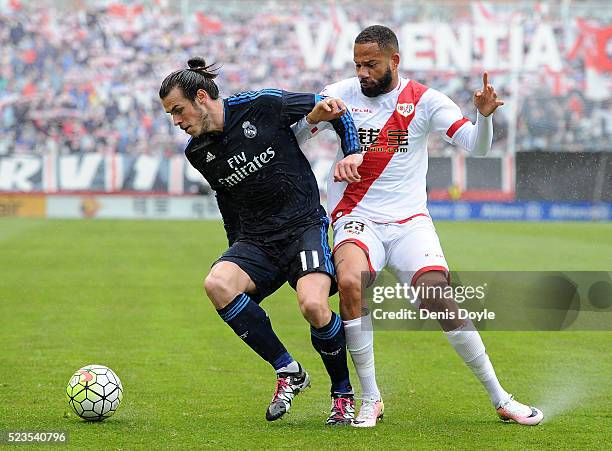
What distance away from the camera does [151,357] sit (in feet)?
A: 28.0

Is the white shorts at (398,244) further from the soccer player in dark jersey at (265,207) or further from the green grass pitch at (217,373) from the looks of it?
the green grass pitch at (217,373)

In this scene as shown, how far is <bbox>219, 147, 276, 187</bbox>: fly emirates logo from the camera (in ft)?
19.9

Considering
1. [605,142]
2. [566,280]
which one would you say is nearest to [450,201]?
[605,142]

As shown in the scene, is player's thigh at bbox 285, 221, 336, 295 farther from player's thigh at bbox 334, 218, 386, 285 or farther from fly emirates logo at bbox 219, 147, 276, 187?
fly emirates logo at bbox 219, 147, 276, 187

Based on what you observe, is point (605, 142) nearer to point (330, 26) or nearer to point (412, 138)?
point (330, 26)

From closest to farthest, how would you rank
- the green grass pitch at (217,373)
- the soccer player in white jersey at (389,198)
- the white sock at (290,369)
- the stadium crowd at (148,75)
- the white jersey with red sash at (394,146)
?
1. the green grass pitch at (217,373)
2. the soccer player in white jersey at (389,198)
3. the white sock at (290,369)
4. the white jersey with red sash at (394,146)
5. the stadium crowd at (148,75)

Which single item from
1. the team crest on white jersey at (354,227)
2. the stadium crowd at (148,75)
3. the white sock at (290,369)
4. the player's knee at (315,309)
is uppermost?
the team crest on white jersey at (354,227)

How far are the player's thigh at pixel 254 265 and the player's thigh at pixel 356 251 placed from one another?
39 centimetres

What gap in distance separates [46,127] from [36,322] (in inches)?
922

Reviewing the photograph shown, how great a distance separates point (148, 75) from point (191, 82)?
29608mm

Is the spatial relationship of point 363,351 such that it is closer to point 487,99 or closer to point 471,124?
point 471,124

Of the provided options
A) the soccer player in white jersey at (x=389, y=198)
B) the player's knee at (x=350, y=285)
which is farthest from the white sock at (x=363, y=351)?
the player's knee at (x=350, y=285)

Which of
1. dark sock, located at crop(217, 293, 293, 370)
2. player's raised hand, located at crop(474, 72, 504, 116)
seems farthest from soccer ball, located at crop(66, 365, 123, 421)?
player's raised hand, located at crop(474, 72, 504, 116)

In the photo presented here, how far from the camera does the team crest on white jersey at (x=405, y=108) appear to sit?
247 inches
